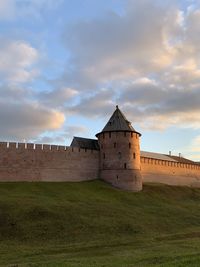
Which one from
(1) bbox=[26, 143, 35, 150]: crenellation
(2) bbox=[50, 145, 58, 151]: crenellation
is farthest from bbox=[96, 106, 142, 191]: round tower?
(1) bbox=[26, 143, 35, 150]: crenellation

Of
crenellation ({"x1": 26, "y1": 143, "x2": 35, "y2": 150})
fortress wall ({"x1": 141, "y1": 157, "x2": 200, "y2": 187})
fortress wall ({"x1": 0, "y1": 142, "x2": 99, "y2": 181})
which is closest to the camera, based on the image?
fortress wall ({"x1": 0, "y1": 142, "x2": 99, "y2": 181})

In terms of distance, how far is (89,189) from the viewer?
34594 mm

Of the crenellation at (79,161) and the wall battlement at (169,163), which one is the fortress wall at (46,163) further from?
the wall battlement at (169,163)

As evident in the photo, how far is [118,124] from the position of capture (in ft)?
130

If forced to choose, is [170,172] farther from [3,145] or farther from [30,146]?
[3,145]

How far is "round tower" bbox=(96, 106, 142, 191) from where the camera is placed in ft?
125

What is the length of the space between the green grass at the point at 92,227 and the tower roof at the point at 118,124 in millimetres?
5883

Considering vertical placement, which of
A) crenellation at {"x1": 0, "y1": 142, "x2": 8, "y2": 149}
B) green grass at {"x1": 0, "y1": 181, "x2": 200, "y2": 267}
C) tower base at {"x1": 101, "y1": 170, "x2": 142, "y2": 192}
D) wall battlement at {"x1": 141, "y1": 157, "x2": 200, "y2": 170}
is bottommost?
green grass at {"x1": 0, "y1": 181, "x2": 200, "y2": 267}

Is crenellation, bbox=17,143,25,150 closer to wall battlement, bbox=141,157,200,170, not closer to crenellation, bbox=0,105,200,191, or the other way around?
crenellation, bbox=0,105,200,191

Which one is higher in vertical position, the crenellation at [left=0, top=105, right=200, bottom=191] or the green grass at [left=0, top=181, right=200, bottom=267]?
the crenellation at [left=0, top=105, right=200, bottom=191]

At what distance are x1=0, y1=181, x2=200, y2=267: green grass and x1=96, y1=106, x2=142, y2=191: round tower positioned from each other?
182 cm

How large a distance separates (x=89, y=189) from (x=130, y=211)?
23.2 ft

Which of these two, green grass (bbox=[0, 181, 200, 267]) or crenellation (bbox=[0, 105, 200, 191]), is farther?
crenellation (bbox=[0, 105, 200, 191])

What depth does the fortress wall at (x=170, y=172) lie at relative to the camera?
148ft
